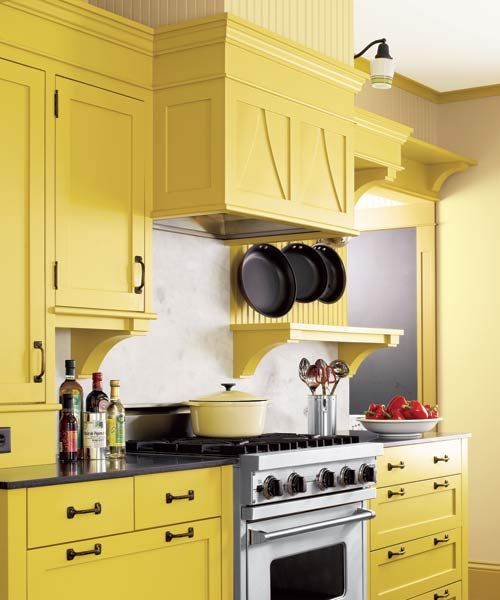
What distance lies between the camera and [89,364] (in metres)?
3.48

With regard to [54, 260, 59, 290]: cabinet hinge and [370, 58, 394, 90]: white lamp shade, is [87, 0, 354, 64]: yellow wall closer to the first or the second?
[370, 58, 394, 90]: white lamp shade

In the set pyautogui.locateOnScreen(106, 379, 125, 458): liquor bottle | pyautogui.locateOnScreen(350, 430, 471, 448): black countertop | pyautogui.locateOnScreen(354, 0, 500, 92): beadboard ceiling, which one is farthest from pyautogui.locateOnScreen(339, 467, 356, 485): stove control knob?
pyautogui.locateOnScreen(354, 0, 500, 92): beadboard ceiling

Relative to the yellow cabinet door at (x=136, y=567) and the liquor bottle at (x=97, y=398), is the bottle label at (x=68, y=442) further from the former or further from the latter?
the yellow cabinet door at (x=136, y=567)

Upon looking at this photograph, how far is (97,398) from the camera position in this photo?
11.1 feet

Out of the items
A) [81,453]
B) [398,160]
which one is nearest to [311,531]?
[81,453]

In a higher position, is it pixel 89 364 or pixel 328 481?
pixel 89 364

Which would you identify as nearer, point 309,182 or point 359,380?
point 309,182

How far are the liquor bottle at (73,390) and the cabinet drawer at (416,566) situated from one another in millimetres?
1416

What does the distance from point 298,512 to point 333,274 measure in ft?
5.13

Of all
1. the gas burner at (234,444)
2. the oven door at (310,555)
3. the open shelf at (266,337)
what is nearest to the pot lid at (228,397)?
the gas burner at (234,444)

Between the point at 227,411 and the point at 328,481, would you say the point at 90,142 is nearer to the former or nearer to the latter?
the point at 227,411

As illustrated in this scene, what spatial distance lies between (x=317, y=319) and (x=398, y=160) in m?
0.84

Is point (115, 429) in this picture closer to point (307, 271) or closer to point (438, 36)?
point (307, 271)

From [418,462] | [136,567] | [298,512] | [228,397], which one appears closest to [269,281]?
[228,397]
